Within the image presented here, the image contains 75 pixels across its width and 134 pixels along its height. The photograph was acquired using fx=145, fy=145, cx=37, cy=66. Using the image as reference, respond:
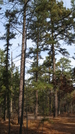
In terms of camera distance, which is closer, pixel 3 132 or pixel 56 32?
pixel 3 132

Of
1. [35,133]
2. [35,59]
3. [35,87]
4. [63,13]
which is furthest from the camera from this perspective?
[35,59]

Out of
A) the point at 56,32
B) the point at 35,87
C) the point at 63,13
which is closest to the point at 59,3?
the point at 63,13

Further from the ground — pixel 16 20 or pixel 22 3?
pixel 22 3

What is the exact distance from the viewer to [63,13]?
1766 cm

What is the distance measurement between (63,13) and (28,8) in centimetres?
915

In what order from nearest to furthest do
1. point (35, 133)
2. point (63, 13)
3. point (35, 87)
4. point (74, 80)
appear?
point (35, 133), point (74, 80), point (35, 87), point (63, 13)

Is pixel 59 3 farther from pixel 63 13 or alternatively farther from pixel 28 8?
pixel 28 8

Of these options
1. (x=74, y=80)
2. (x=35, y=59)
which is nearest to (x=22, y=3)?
(x=74, y=80)

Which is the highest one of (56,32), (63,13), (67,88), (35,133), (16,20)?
(63,13)

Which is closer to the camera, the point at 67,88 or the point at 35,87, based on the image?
the point at 67,88

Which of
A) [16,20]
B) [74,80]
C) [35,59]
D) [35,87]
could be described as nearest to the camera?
[16,20]

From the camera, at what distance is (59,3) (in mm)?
18297

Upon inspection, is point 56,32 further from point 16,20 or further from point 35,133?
point 35,133

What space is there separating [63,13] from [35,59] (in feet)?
24.4
